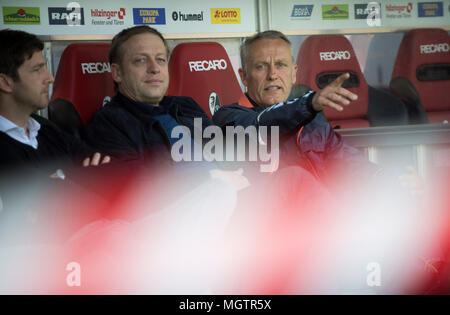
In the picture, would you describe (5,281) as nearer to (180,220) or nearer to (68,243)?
(68,243)

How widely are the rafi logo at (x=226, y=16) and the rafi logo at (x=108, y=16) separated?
17.1 inches

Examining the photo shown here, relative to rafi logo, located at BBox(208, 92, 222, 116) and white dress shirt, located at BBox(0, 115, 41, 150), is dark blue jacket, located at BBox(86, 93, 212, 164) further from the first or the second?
rafi logo, located at BBox(208, 92, 222, 116)

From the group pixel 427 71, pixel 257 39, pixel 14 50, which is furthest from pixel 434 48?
pixel 14 50

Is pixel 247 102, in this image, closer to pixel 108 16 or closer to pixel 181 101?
pixel 181 101

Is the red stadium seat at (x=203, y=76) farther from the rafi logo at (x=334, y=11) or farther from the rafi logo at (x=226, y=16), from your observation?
the rafi logo at (x=334, y=11)

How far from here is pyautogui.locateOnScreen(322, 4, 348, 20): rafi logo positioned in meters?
2.78

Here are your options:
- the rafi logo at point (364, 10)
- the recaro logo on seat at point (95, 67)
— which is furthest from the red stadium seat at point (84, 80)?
the rafi logo at point (364, 10)

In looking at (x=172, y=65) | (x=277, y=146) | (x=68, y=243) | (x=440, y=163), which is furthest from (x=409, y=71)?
(x=68, y=243)

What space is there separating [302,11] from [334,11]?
186mm

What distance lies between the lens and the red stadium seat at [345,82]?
8.40ft

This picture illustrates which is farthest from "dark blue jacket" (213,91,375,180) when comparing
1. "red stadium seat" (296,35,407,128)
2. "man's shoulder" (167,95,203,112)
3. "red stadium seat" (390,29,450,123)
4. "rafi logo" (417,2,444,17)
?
"rafi logo" (417,2,444,17)

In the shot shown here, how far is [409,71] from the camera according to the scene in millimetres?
2744

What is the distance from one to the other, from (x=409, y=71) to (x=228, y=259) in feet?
6.89
